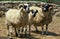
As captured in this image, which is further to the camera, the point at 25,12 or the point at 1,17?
the point at 1,17

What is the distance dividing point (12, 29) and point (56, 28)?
2.53 metres

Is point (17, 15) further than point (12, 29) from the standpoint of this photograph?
No

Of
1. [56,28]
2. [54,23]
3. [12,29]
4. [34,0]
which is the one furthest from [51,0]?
[12,29]

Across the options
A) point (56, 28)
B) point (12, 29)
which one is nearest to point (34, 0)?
point (56, 28)

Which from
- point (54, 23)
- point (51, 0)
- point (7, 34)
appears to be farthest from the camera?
point (51, 0)

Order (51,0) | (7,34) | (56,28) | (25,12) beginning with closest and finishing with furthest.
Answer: (25,12)
(7,34)
(56,28)
(51,0)

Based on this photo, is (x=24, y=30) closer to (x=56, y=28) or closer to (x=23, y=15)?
(x=23, y=15)

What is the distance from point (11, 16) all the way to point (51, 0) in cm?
698

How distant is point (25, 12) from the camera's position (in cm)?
925

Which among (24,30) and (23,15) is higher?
(23,15)

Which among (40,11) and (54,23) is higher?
(40,11)

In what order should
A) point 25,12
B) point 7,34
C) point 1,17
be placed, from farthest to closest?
point 1,17 → point 7,34 → point 25,12

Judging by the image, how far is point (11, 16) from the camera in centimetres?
945

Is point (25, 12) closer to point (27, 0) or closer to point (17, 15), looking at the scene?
point (17, 15)
